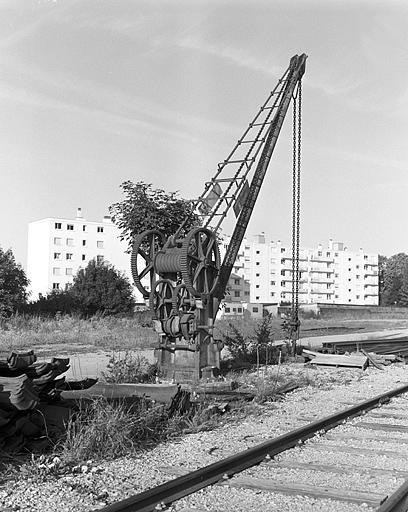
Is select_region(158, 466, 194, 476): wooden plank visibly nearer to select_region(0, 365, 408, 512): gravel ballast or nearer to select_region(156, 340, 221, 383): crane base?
select_region(0, 365, 408, 512): gravel ballast

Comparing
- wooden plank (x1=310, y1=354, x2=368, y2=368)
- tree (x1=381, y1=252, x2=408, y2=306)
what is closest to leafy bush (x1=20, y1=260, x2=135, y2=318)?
wooden plank (x1=310, y1=354, x2=368, y2=368)

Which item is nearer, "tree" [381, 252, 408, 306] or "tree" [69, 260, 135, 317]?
"tree" [69, 260, 135, 317]

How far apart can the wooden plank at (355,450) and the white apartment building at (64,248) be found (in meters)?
96.1

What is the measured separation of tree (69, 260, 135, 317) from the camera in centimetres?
4731

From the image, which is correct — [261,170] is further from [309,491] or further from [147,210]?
[309,491]

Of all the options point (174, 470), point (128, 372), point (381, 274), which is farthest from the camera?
point (381, 274)

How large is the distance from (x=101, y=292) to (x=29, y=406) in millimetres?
41305

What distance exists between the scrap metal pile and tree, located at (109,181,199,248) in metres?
15.6

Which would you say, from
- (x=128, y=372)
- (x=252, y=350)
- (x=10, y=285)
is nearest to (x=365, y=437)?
(x=128, y=372)

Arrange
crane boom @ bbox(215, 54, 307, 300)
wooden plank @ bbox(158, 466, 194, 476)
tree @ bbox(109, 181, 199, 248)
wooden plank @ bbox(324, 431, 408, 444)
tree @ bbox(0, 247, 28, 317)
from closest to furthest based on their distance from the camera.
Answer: wooden plank @ bbox(158, 466, 194, 476), wooden plank @ bbox(324, 431, 408, 444), crane boom @ bbox(215, 54, 307, 300), tree @ bbox(109, 181, 199, 248), tree @ bbox(0, 247, 28, 317)

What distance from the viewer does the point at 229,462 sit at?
6.63 m

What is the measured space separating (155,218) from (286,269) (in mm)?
117180

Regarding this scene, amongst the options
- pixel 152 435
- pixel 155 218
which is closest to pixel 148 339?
pixel 155 218

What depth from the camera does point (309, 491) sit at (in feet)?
19.5
